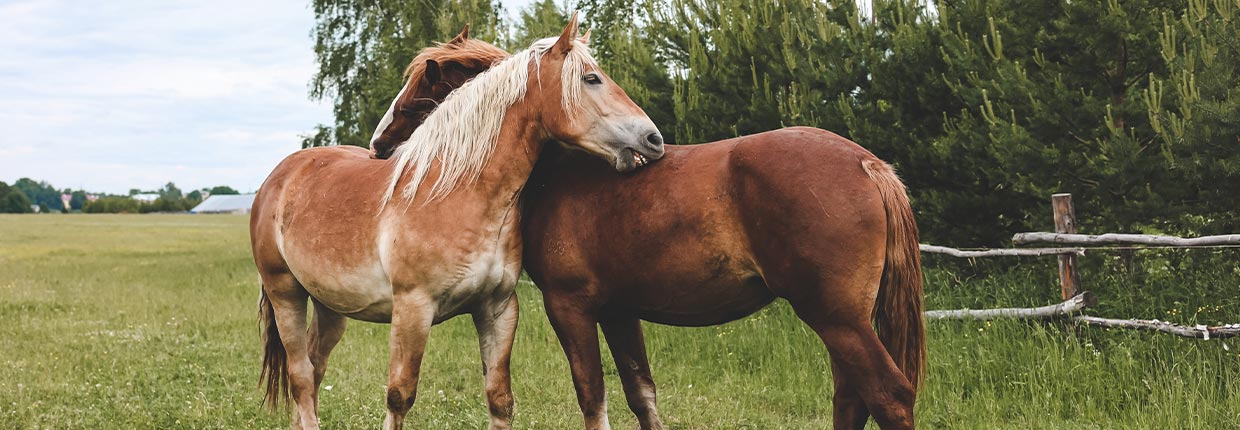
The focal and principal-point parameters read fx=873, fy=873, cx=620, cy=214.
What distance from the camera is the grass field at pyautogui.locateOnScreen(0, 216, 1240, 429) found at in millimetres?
5035

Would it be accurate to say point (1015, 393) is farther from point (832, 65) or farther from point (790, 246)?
point (832, 65)

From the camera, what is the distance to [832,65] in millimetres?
7848

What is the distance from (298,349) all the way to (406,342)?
4.14 ft

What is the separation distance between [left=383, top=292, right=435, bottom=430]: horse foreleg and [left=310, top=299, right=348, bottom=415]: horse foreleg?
1.26 meters

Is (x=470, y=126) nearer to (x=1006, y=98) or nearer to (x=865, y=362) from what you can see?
(x=865, y=362)

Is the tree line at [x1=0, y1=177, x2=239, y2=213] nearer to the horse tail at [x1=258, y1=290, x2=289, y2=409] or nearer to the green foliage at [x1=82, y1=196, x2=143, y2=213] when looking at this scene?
the green foliage at [x1=82, y1=196, x2=143, y2=213]

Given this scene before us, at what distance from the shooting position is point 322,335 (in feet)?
15.2

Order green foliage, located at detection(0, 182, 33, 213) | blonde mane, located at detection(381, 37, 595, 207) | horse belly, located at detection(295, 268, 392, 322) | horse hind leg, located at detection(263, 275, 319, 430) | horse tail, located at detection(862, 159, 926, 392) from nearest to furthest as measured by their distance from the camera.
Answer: horse tail, located at detection(862, 159, 926, 392) → blonde mane, located at detection(381, 37, 595, 207) → horse belly, located at detection(295, 268, 392, 322) → horse hind leg, located at detection(263, 275, 319, 430) → green foliage, located at detection(0, 182, 33, 213)

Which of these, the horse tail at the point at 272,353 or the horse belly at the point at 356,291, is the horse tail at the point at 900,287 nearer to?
the horse belly at the point at 356,291

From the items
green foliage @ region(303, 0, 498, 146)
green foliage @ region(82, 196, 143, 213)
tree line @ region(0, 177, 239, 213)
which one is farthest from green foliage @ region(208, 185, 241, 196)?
green foliage @ region(303, 0, 498, 146)

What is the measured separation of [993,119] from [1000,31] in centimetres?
102

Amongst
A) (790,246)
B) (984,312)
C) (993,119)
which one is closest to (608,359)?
(984,312)

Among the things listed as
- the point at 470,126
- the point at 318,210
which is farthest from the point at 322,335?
the point at 470,126

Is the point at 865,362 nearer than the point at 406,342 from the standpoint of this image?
Yes
